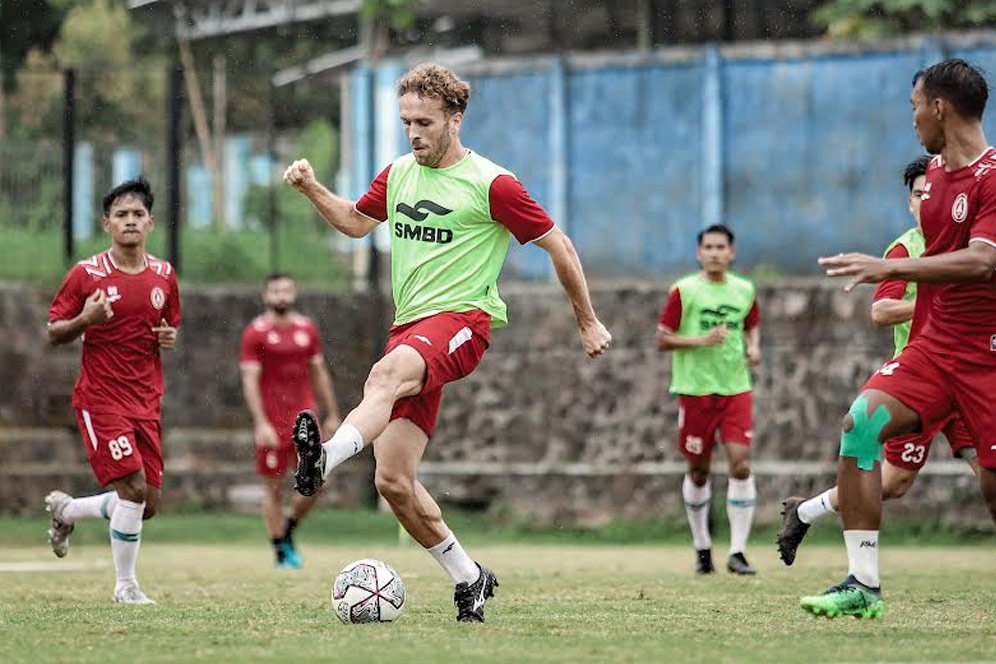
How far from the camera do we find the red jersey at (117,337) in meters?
11.5

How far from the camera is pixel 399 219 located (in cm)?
942

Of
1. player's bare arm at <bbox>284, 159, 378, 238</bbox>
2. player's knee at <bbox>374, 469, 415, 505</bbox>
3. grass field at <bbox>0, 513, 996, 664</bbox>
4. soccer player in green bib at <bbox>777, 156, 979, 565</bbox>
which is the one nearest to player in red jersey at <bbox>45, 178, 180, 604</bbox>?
grass field at <bbox>0, 513, 996, 664</bbox>

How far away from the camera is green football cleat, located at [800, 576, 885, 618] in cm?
867

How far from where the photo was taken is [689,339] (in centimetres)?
1466

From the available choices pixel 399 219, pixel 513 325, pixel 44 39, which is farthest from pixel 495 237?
pixel 44 39

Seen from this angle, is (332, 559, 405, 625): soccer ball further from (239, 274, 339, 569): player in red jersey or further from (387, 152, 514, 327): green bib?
(239, 274, 339, 569): player in red jersey

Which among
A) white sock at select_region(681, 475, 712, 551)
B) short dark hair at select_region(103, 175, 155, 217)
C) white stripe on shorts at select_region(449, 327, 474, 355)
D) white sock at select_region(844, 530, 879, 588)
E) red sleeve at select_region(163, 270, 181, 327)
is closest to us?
white sock at select_region(844, 530, 879, 588)

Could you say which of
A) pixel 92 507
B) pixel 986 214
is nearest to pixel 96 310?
pixel 92 507

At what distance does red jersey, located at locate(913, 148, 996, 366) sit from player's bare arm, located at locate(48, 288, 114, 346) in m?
4.80

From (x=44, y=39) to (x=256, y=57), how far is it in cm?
386

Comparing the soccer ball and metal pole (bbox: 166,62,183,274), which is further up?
metal pole (bbox: 166,62,183,274)

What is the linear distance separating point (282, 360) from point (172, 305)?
5.25 m

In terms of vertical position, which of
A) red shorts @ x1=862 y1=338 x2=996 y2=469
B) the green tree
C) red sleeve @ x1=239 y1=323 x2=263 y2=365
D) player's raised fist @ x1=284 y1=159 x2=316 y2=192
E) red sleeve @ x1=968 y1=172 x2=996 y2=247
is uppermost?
the green tree

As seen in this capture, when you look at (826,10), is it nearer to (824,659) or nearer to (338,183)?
(338,183)
